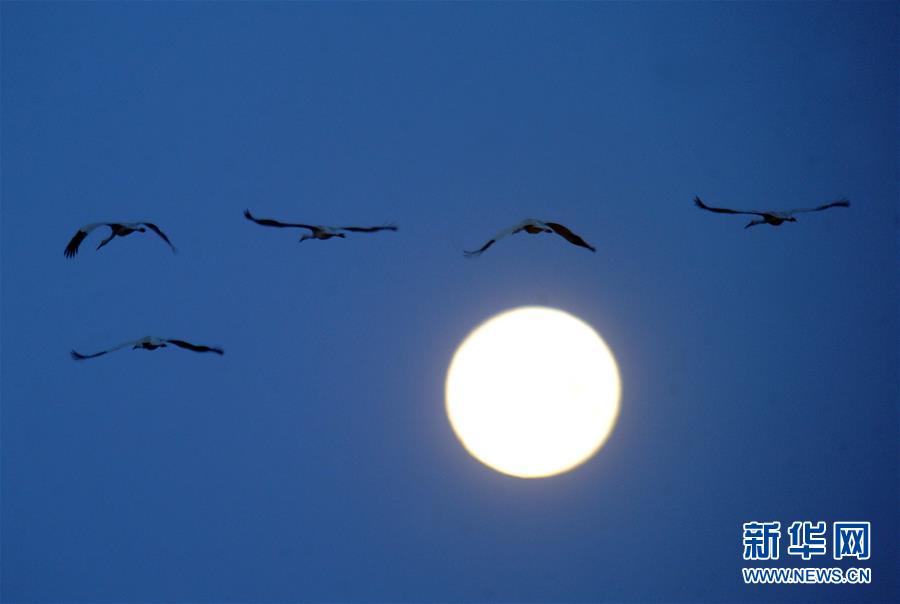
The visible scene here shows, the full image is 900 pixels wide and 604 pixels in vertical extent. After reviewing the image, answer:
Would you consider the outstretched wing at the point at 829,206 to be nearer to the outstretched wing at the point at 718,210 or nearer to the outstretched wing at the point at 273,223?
the outstretched wing at the point at 718,210

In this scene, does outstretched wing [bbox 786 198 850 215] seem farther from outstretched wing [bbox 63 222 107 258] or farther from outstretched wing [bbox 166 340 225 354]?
outstretched wing [bbox 63 222 107 258]

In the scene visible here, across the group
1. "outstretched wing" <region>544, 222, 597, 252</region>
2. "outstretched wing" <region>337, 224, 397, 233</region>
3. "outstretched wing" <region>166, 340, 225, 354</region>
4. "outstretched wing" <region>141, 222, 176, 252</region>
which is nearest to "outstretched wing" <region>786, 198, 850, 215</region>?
"outstretched wing" <region>544, 222, 597, 252</region>

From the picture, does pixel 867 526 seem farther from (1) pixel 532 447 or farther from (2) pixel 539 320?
(2) pixel 539 320

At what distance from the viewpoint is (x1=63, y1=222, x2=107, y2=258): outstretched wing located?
20.7 ft

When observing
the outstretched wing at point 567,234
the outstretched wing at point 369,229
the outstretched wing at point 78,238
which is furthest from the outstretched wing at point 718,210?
the outstretched wing at point 78,238

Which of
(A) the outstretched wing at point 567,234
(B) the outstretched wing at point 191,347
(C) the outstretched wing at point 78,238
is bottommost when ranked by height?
(B) the outstretched wing at point 191,347

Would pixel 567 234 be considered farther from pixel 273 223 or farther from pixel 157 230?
pixel 157 230

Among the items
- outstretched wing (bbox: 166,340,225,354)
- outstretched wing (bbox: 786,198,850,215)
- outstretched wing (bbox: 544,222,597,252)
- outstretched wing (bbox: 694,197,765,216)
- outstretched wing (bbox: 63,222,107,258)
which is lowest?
outstretched wing (bbox: 166,340,225,354)

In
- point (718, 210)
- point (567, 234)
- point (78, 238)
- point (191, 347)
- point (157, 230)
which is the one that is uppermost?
point (718, 210)

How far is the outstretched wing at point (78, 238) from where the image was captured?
631cm

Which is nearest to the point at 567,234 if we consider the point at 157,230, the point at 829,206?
the point at 829,206

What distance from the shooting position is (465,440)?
21.4ft

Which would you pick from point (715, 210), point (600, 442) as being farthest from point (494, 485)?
point (715, 210)

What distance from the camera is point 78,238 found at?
6.33 metres
